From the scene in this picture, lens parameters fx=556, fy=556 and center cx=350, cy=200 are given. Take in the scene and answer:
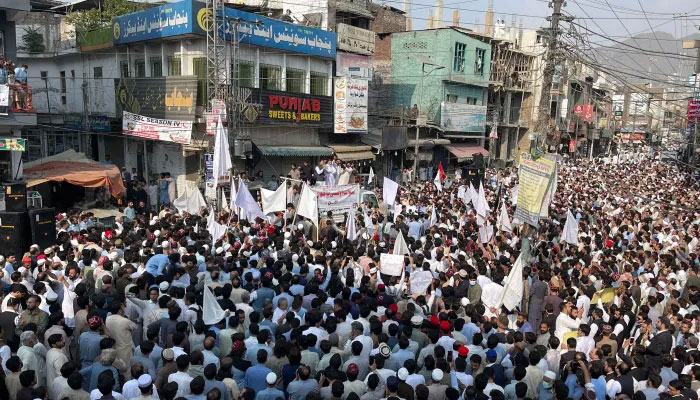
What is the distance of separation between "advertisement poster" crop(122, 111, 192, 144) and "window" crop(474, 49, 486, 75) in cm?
2168

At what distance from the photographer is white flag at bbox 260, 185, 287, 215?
43.8 feet

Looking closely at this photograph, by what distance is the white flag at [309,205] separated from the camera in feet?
42.3

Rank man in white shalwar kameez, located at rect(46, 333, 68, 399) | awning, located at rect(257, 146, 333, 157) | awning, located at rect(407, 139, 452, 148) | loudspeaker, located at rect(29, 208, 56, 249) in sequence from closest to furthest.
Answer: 1. man in white shalwar kameez, located at rect(46, 333, 68, 399)
2. loudspeaker, located at rect(29, 208, 56, 249)
3. awning, located at rect(257, 146, 333, 157)
4. awning, located at rect(407, 139, 452, 148)

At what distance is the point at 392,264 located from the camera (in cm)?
976

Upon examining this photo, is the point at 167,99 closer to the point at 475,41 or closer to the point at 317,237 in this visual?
the point at 317,237

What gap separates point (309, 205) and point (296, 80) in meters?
12.4

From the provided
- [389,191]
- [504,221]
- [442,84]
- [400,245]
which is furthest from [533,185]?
[442,84]

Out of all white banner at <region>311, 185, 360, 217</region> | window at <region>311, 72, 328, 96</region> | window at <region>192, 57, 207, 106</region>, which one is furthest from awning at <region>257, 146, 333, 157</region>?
white banner at <region>311, 185, 360, 217</region>

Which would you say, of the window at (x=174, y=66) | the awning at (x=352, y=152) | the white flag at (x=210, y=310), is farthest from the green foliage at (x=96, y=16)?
the white flag at (x=210, y=310)

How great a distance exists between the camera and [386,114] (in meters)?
31.5

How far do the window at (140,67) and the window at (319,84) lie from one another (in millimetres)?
7045

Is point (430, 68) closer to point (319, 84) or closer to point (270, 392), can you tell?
point (319, 84)

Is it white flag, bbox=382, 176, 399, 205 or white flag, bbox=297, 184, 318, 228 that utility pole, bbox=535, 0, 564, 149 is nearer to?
white flag, bbox=382, 176, 399, 205

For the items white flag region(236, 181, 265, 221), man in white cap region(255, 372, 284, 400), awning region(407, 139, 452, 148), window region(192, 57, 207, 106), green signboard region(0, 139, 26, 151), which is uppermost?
window region(192, 57, 207, 106)
